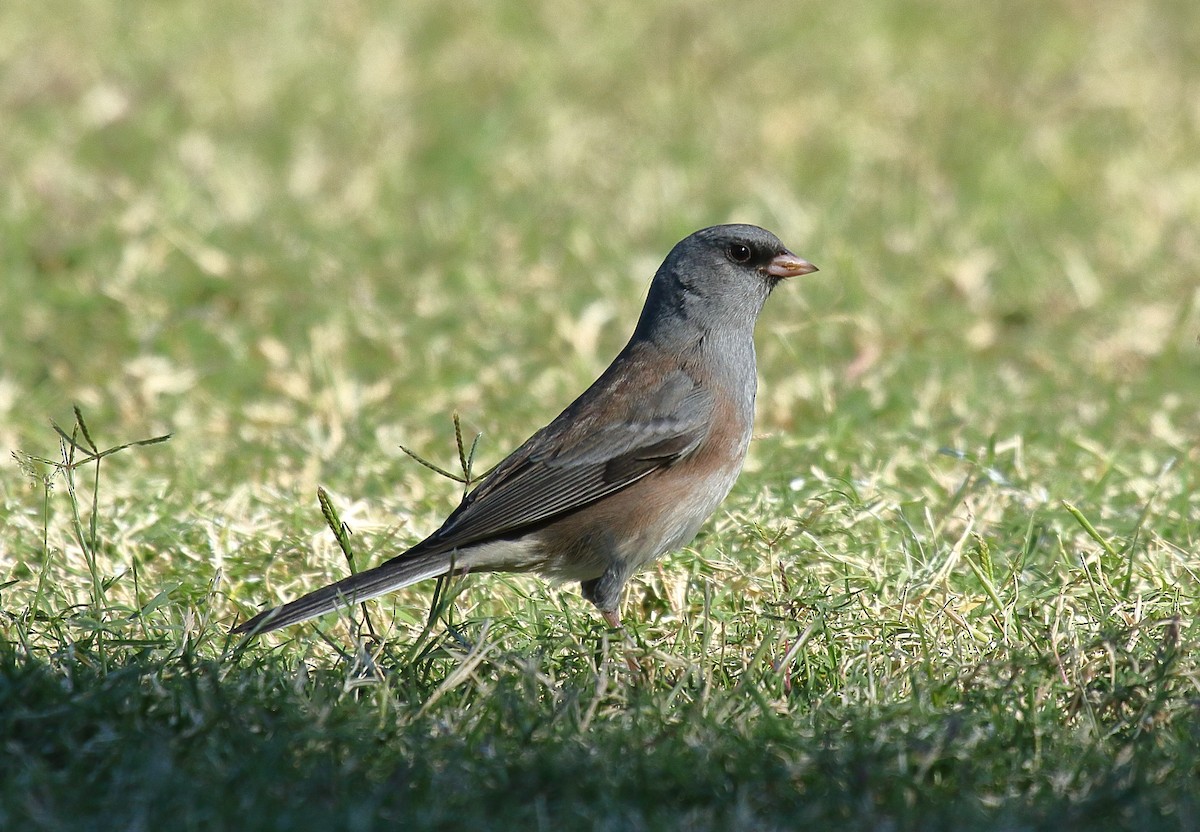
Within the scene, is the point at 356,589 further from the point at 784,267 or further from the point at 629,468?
the point at 784,267

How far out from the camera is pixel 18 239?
6664mm

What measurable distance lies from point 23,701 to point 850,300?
13.5ft

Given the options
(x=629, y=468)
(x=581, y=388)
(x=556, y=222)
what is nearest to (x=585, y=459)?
(x=629, y=468)

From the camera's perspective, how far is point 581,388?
221 inches

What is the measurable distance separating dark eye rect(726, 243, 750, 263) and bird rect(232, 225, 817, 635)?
0.05 m

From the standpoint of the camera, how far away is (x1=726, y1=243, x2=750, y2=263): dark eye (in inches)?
A: 169

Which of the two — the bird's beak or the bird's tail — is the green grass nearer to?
the bird's tail

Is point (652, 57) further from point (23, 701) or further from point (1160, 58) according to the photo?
point (23, 701)

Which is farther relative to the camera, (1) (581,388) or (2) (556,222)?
(2) (556,222)

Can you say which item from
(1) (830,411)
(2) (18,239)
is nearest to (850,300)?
(1) (830,411)

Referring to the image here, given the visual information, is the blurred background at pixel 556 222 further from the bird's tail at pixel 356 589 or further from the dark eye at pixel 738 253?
the bird's tail at pixel 356 589

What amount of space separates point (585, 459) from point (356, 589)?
772 mm

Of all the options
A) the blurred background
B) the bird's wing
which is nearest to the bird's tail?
the bird's wing

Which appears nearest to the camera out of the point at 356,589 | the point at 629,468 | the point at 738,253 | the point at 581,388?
the point at 356,589
